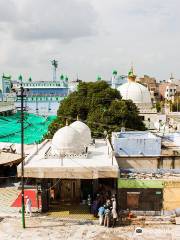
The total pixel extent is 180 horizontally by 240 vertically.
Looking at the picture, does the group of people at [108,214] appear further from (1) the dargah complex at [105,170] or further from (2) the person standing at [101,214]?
(1) the dargah complex at [105,170]

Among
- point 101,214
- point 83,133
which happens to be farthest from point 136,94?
point 101,214

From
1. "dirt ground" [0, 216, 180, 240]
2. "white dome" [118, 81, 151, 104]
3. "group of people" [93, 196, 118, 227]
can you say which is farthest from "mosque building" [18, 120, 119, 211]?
"white dome" [118, 81, 151, 104]

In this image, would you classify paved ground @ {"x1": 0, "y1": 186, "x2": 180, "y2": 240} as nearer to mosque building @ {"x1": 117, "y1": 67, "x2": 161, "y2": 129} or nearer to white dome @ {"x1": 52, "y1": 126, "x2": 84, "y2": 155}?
white dome @ {"x1": 52, "y1": 126, "x2": 84, "y2": 155}

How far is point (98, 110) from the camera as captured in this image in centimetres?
3278

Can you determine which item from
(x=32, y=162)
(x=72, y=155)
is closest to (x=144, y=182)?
(x=72, y=155)

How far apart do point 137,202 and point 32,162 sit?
5.36 meters

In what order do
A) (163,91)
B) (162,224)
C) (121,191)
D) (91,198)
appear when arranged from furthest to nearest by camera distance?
(163,91), (91,198), (121,191), (162,224)

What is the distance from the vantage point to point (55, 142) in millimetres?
20891

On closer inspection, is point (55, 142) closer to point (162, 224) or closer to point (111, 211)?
point (111, 211)

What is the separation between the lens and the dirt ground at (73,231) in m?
16.0

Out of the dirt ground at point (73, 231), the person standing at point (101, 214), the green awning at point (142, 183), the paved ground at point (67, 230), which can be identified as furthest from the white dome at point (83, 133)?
the dirt ground at point (73, 231)

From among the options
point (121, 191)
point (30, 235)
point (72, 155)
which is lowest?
point (30, 235)

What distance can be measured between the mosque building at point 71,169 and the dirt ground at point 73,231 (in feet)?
6.38

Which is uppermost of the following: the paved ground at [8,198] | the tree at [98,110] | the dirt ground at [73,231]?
the tree at [98,110]
